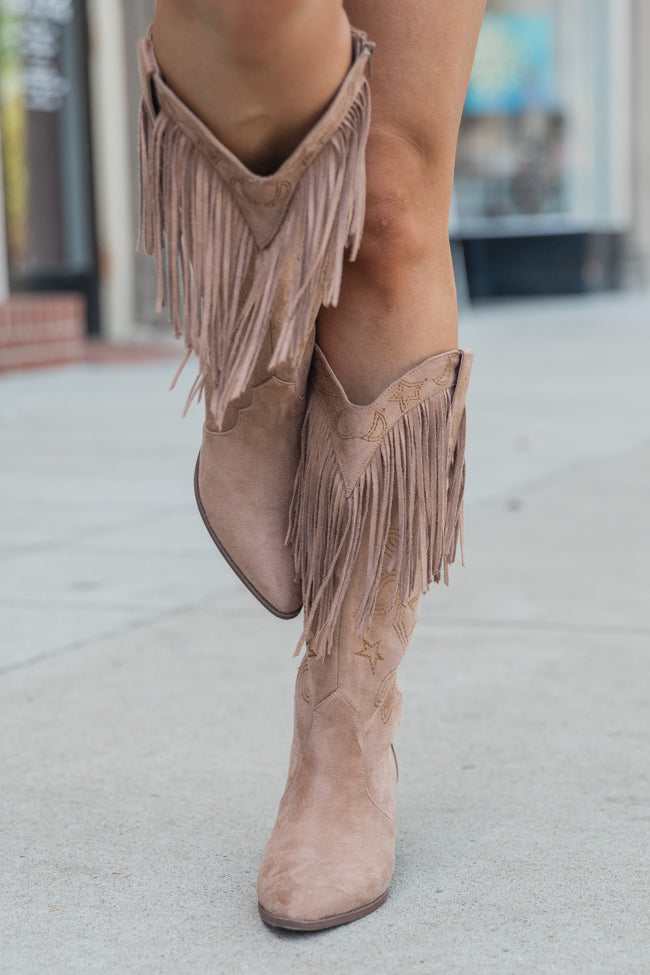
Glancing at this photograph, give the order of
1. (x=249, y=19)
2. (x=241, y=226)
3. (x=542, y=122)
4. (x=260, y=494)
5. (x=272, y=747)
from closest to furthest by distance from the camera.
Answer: (x=249, y=19)
(x=241, y=226)
(x=260, y=494)
(x=272, y=747)
(x=542, y=122)

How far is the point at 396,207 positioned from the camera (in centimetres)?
116

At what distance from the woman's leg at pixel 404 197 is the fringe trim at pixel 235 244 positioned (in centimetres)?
10

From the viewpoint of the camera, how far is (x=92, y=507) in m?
3.22

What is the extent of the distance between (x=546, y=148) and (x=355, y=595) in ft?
37.0

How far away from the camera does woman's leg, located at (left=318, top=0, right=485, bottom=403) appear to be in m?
1.15

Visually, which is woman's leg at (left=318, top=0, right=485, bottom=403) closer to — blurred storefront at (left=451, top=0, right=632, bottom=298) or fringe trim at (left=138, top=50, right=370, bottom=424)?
fringe trim at (left=138, top=50, right=370, bottom=424)

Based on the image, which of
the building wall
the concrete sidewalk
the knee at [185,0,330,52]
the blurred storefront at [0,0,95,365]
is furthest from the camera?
the building wall

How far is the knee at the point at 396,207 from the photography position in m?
1.15

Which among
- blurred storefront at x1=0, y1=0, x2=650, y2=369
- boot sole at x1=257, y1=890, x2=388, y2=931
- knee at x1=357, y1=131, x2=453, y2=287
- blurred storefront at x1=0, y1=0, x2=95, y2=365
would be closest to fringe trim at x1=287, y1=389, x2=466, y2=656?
knee at x1=357, y1=131, x2=453, y2=287

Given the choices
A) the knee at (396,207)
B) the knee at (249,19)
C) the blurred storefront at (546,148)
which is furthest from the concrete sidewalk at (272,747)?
the blurred storefront at (546,148)

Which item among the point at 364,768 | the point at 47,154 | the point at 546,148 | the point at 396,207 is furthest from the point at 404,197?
the point at 546,148

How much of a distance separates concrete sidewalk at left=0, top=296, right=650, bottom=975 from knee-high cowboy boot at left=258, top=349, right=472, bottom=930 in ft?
0.15

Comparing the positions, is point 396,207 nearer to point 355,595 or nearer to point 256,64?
point 256,64

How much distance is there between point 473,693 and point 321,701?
0.57 meters
